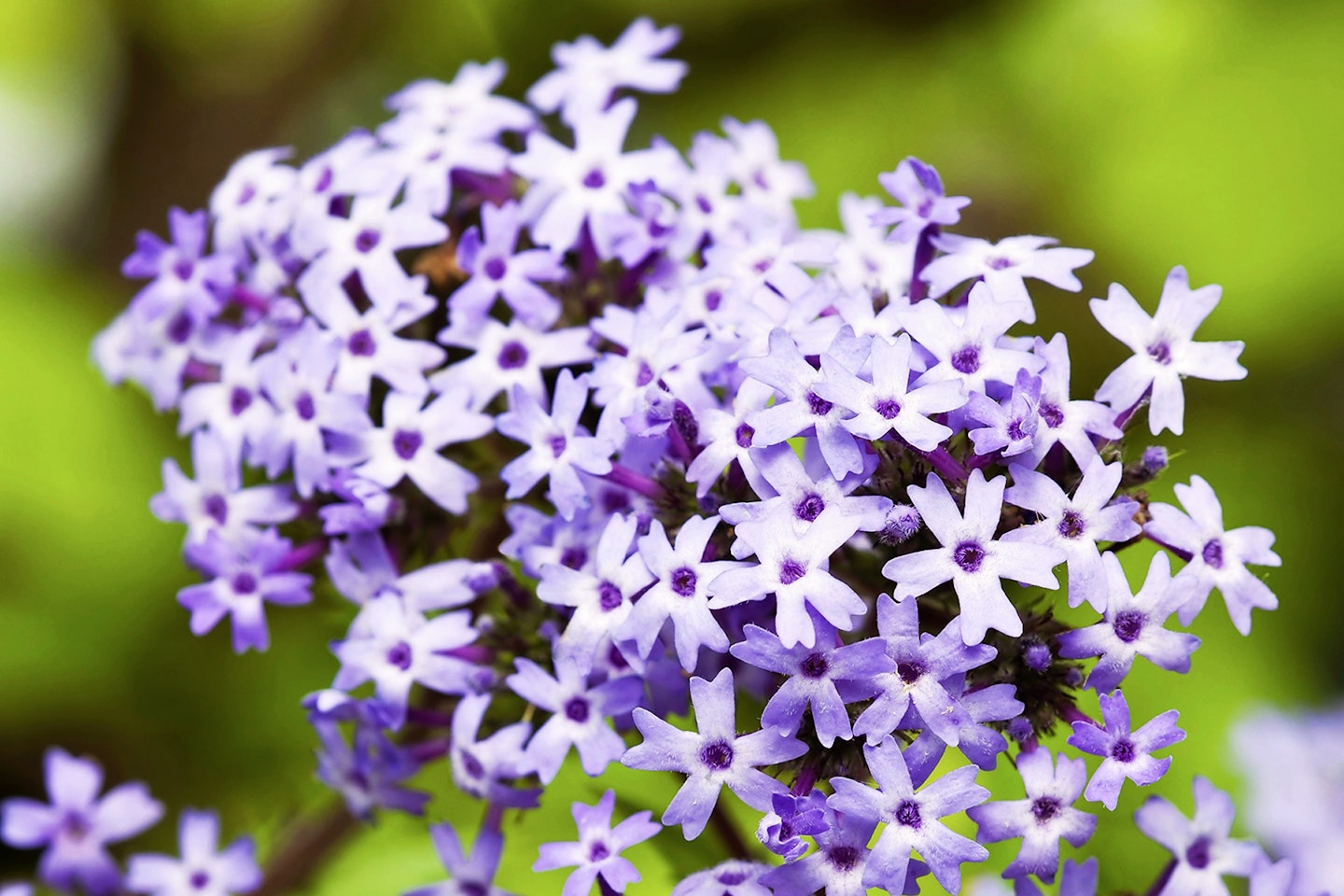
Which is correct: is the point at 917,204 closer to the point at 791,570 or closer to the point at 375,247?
the point at 791,570

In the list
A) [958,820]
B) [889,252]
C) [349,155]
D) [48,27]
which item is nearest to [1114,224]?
[889,252]

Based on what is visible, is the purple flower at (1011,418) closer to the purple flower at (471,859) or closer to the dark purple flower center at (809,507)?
the dark purple flower center at (809,507)

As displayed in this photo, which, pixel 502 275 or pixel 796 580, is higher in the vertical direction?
pixel 502 275

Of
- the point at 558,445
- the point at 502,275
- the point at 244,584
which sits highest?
the point at 502,275

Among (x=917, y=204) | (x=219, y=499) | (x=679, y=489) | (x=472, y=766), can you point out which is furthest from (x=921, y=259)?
(x=219, y=499)

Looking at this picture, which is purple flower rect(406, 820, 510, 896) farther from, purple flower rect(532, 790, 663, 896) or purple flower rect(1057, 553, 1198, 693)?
purple flower rect(1057, 553, 1198, 693)
